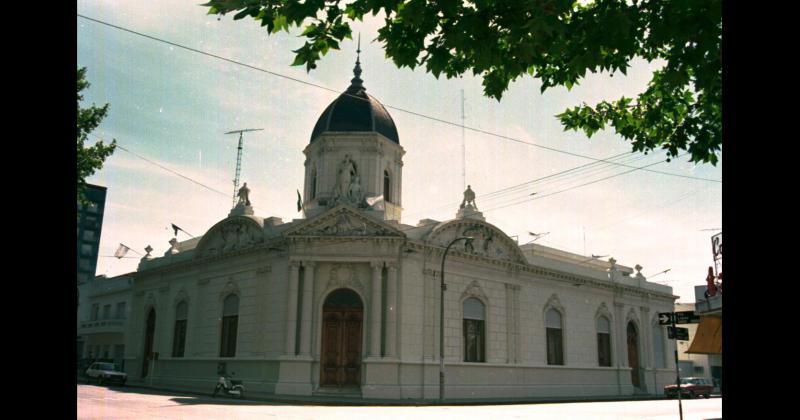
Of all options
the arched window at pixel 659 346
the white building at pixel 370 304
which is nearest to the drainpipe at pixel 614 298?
the white building at pixel 370 304

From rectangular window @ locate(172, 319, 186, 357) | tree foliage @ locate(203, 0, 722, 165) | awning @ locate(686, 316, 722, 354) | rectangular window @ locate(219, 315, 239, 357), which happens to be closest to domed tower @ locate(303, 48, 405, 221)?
rectangular window @ locate(219, 315, 239, 357)

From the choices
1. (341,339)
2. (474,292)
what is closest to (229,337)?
(341,339)

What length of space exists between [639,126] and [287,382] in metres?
21.5

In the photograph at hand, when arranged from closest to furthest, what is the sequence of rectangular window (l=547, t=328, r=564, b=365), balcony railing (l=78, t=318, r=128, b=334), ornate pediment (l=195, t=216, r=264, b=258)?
ornate pediment (l=195, t=216, r=264, b=258)
rectangular window (l=547, t=328, r=564, b=365)
balcony railing (l=78, t=318, r=128, b=334)

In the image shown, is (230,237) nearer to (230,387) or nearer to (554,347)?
(230,387)

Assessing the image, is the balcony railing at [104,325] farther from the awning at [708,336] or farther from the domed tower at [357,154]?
the awning at [708,336]

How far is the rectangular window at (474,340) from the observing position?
3120 cm

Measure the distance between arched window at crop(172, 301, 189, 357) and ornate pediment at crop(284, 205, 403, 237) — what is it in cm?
1091

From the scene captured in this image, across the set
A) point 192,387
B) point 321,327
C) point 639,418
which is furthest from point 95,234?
point 639,418

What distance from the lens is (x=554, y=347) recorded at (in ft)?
118

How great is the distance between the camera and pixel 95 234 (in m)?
98.4

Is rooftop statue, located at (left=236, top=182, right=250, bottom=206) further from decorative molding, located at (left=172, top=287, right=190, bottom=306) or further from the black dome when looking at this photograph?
decorative molding, located at (left=172, top=287, right=190, bottom=306)

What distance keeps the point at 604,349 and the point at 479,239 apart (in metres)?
13.2

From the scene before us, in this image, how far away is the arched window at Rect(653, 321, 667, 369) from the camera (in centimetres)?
4325
